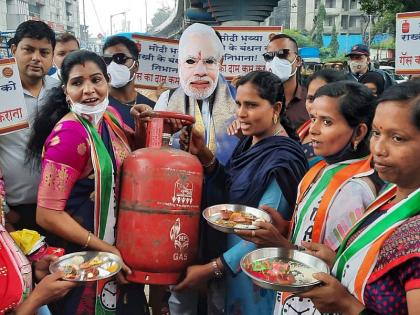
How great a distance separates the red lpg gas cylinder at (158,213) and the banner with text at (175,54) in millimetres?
3064

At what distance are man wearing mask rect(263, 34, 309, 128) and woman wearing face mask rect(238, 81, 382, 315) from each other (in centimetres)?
219

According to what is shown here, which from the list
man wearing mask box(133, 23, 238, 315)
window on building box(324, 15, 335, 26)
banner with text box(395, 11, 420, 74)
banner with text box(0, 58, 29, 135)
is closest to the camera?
banner with text box(0, 58, 29, 135)

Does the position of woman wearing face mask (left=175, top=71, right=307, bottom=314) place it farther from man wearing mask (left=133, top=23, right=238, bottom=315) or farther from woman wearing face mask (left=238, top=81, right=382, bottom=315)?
man wearing mask (left=133, top=23, right=238, bottom=315)

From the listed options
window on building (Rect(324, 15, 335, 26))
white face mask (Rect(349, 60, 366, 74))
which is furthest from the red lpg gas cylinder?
window on building (Rect(324, 15, 335, 26))

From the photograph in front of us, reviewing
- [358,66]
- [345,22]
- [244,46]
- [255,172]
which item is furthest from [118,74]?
[345,22]

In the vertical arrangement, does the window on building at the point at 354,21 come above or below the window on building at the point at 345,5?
below

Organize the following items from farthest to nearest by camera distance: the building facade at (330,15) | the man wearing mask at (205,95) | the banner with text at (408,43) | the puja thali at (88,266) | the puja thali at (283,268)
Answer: the building facade at (330,15)
the banner with text at (408,43)
the man wearing mask at (205,95)
the puja thali at (88,266)
the puja thali at (283,268)

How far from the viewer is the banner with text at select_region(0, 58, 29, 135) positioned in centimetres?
260

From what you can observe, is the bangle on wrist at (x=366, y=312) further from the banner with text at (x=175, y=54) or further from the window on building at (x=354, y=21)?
the window on building at (x=354, y=21)

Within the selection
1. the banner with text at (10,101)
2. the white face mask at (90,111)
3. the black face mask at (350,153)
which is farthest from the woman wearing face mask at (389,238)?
the banner with text at (10,101)

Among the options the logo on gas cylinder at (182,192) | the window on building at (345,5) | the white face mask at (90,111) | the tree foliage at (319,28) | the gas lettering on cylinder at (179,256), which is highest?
the window on building at (345,5)

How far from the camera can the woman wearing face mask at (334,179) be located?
5.92 feet

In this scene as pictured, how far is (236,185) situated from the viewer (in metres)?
2.30

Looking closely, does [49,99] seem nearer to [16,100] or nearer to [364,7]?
[16,100]
